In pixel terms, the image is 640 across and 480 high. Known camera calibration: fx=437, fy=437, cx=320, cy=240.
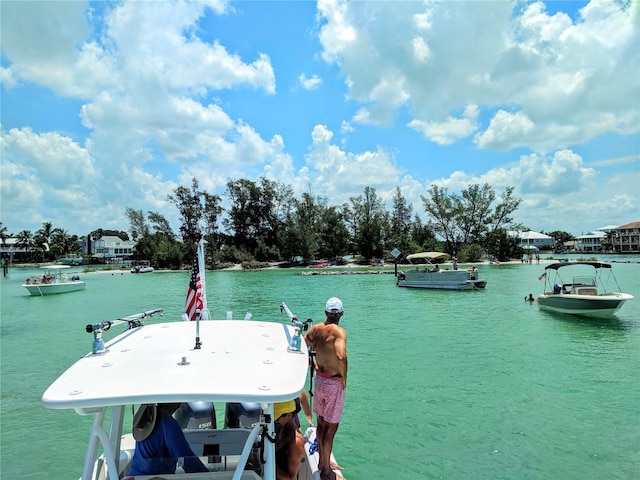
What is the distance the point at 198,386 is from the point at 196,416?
2246mm

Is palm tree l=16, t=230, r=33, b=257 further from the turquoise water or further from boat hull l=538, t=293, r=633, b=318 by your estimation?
boat hull l=538, t=293, r=633, b=318

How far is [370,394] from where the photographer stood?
35.1ft

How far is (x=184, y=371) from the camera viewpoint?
11.8 ft

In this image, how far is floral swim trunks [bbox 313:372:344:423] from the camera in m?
5.00

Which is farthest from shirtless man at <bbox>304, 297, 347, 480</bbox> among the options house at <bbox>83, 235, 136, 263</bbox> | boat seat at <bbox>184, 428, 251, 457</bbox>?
house at <bbox>83, 235, 136, 263</bbox>

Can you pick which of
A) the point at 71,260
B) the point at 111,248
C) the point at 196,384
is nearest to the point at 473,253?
the point at 196,384

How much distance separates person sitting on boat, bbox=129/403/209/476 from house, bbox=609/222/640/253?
487ft

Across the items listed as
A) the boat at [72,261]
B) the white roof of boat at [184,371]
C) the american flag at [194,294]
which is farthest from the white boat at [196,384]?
the boat at [72,261]

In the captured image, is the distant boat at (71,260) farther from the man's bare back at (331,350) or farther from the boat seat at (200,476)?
the boat seat at (200,476)

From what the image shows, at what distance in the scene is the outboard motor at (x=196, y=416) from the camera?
5.13 metres

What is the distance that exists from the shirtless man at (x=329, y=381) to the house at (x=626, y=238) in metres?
147

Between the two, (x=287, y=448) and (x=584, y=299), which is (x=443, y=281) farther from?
(x=287, y=448)

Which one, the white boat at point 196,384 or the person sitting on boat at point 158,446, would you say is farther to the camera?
the person sitting on boat at point 158,446

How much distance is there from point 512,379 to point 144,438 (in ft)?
34.9
